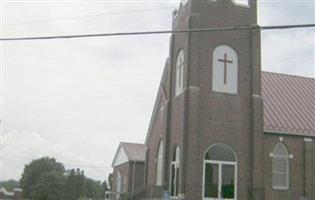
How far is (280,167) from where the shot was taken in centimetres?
2645

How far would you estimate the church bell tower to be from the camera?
2428 cm

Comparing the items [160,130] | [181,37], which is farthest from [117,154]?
[181,37]

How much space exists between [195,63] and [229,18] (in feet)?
9.86

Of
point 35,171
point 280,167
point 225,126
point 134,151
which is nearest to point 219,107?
point 225,126

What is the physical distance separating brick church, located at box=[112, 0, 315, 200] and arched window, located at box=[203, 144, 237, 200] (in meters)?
0.05

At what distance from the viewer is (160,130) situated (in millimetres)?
30109

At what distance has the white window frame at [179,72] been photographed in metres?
26.3

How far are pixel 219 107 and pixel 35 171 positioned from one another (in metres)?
73.0

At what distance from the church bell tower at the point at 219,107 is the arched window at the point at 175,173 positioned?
0.67 meters

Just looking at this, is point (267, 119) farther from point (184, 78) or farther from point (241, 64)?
point (184, 78)

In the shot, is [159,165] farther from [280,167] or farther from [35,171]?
[35,171]

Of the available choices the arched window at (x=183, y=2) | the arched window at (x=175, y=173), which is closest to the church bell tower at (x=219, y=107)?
the arched window at (x=183, y=2)

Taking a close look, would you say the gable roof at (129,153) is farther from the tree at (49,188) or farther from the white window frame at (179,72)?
the tree at (49,188)

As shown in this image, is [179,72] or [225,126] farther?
[179,72]
